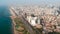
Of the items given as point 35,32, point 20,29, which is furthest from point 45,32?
point 20,29

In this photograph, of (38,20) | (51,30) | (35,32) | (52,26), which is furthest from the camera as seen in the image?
(38,20)

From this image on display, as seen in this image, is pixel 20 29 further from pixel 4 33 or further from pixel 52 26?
pixel 52 26

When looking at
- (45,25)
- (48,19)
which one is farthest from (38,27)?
(48,19)

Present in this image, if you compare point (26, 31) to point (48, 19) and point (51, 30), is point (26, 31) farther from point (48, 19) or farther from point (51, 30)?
point (48, 19)

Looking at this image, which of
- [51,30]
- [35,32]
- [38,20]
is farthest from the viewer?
[38,20]

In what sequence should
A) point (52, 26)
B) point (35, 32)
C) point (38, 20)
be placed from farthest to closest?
point (38, 20) < point (52, 26) < point (35, 32)

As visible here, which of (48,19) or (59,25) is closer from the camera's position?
(59,25)

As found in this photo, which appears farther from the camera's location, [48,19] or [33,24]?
[48,19]

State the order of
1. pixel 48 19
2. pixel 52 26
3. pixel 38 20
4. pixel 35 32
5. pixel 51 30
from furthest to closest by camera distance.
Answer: pixel 48 19
pixel 38 20
pixel 52 26
pixel 51 30
pixel 35 32
